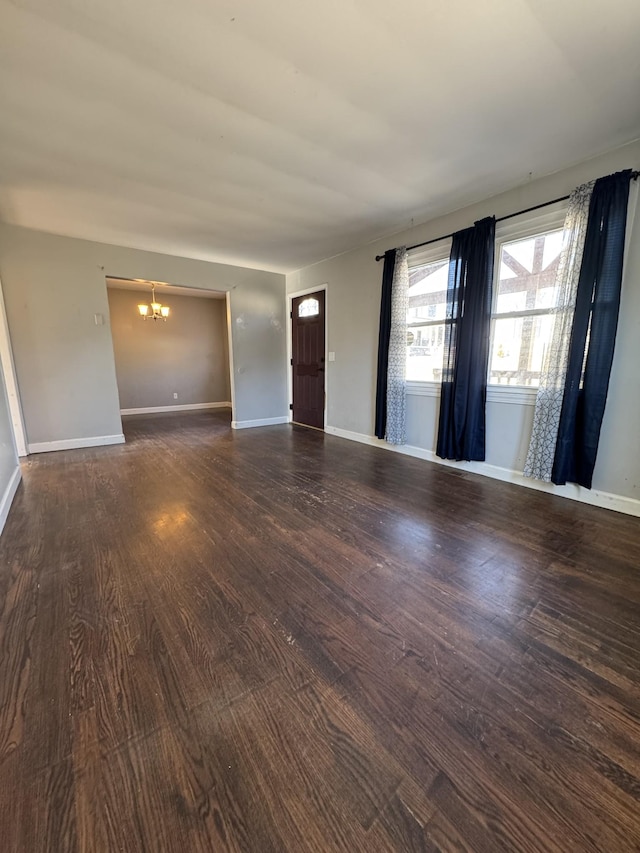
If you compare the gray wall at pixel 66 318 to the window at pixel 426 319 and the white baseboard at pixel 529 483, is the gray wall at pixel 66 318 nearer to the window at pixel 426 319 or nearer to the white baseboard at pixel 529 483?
the window at pixel 426 319

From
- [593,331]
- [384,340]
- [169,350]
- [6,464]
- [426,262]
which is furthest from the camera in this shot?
[169,350]

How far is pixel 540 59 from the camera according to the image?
5.73ft

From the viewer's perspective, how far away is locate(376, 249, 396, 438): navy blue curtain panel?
4070 mm

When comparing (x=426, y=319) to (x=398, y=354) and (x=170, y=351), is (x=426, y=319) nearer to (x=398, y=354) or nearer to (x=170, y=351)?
(x=398, y=354)

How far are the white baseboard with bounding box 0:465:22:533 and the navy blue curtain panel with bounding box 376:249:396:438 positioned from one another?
3713 mm

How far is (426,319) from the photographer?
3.92 metres

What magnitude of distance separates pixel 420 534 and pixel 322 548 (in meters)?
0.71

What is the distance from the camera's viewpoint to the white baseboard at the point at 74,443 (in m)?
4.30

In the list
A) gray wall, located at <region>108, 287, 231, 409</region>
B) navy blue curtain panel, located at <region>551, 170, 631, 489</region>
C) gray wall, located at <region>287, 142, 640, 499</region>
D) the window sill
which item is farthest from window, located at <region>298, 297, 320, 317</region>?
navy blue curtain panel, located at <region>551, 170, 631, 489</region>

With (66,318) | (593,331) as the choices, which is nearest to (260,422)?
(66,318)

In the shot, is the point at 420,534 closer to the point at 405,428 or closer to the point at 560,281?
the point at 405,428

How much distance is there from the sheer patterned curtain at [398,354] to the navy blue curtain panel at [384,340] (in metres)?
0.06

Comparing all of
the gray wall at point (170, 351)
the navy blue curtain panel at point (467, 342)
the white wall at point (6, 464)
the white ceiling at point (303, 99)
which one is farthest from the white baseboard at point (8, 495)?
the gray wall at point (170, 351)

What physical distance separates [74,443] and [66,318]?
5.29ft
